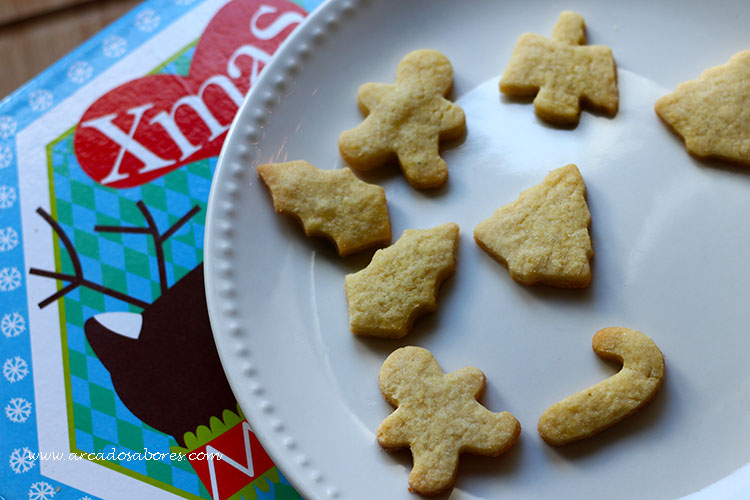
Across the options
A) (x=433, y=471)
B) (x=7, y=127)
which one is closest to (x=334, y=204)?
(x=433, y=471)

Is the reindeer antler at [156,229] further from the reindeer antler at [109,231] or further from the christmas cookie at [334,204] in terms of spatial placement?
the christmas cookie at [334,204]

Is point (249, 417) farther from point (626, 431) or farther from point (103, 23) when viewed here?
point (103, 23)

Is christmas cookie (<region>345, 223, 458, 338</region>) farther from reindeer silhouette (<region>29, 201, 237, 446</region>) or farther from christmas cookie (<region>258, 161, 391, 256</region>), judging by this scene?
reindeer silhouette (<region>29, 201, 237, 446</region>)

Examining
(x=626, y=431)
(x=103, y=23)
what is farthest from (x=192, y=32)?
(x=626, y=431)

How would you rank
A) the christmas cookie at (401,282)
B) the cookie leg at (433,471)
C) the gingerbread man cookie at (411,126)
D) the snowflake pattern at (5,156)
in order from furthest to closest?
the snowflake pattern at (5,156)
the gingerbread man cookie at (411,126)
the christmas cookie at (401,282)
the cookie leg at (433,471)

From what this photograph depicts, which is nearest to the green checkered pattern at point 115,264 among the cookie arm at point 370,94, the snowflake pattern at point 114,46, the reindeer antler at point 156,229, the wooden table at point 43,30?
the reindeer antler at point 156,229

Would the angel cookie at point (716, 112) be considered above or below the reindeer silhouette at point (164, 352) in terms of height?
above
